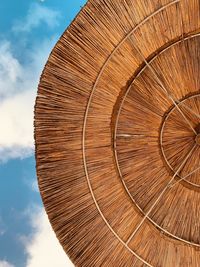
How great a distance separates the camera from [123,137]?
3053mm

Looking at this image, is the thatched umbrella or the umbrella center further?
the umbrella center

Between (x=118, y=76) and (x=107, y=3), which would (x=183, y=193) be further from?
(x=107, y=3)

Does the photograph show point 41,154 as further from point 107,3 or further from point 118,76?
point 107,3

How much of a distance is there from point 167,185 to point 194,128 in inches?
15.5

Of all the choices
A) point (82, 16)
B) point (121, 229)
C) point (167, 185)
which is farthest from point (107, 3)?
point (121, 229)

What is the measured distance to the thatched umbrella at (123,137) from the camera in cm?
285

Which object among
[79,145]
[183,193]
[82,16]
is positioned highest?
[82,16]

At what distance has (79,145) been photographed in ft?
9.87

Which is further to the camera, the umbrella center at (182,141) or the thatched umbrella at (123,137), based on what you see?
the umbrella center at (182,141)

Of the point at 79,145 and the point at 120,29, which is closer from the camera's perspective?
the point at 120,29

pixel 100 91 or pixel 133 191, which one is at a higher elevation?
pixel 100 91

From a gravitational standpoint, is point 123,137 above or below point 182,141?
above

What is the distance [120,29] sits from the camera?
2.82 m

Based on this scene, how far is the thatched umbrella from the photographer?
2.85 m
